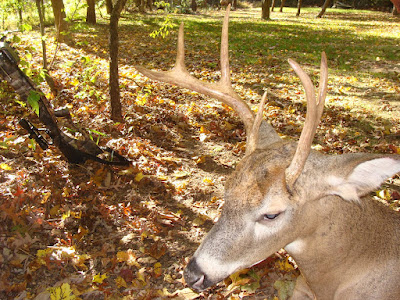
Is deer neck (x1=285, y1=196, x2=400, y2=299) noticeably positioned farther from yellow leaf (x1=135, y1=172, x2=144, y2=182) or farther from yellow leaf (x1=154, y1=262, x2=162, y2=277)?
yellow leaf (x1=135, y1=172, x2=144, y2=182)

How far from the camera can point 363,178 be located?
2025 mm

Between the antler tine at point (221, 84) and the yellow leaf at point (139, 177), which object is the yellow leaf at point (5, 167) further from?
the antler tine at point (221, 84)

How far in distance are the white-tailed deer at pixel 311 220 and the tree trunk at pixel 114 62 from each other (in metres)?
3.34

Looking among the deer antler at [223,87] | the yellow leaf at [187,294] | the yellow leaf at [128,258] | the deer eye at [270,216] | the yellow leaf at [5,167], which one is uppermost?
the deer antler at [223,87]

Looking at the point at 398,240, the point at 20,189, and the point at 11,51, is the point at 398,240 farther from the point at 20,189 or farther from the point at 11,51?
the point at 11,51

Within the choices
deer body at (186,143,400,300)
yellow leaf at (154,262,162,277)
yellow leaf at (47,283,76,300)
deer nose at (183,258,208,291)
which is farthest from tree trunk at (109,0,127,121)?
deer nose at (183,258,208,291)

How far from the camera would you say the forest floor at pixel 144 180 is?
11.1ft

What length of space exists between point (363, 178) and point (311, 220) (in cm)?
46

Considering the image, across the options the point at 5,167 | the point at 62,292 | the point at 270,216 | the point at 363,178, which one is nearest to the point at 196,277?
the point at 270,216

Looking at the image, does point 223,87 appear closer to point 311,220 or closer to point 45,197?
point 311,220

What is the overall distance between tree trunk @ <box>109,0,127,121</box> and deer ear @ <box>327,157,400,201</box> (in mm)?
4344

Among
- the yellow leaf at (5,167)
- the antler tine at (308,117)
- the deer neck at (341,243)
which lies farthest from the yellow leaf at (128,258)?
the antler tine at (308,117)

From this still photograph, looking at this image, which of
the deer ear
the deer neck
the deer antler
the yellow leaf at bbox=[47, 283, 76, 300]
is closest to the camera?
the deer ear

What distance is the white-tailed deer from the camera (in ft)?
6.75
